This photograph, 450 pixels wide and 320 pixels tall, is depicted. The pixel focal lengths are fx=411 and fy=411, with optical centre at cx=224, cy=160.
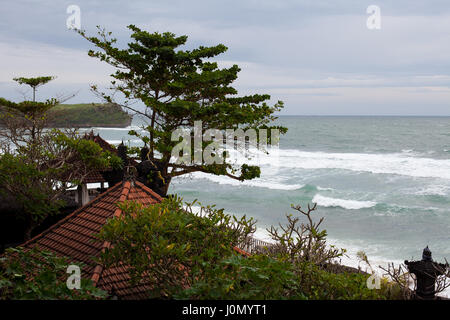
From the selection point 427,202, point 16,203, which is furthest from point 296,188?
point 16,203

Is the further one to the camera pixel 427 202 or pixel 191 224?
pixel 427 202

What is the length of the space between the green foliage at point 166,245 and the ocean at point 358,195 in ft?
44.9

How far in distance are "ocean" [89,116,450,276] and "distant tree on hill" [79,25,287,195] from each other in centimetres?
249

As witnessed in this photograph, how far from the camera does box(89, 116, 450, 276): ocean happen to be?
79.1 ft

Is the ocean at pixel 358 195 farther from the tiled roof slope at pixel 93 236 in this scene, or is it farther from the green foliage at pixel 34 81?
the tiled roof slope at pixel 93 236

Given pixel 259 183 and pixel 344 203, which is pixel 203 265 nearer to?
pixel 344 203

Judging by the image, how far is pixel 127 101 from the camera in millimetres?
19562

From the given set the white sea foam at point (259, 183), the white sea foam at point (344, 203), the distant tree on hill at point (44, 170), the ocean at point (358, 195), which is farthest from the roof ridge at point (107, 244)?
the white sea foam at point (259, 183)

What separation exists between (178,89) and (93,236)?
10795 mm

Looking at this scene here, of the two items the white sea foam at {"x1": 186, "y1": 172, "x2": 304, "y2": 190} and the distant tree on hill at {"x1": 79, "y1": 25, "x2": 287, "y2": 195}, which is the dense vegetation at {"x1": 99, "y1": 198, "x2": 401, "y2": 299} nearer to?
the distant tree on hill at {"x1": 79, "y1": 25, "x2": 287, "y2": 195}

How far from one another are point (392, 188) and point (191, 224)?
122 ft

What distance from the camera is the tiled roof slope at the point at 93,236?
638cm

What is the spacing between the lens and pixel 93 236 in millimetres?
7535
